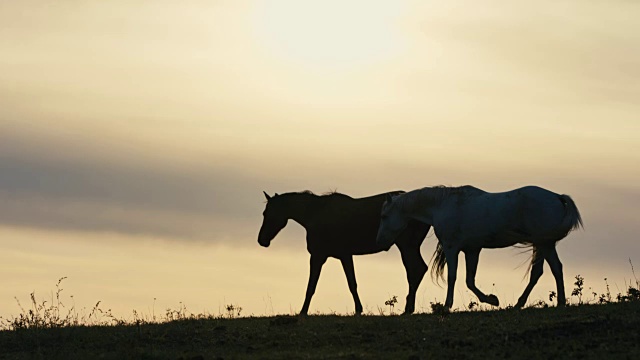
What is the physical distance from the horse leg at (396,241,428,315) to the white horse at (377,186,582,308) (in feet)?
2.41

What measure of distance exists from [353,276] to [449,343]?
270 inches

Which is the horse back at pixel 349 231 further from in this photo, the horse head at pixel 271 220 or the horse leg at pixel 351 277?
the horse head at pixel 271 220

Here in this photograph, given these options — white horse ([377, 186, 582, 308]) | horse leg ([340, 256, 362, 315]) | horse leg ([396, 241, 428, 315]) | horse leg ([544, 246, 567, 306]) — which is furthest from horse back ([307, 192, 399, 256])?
horse leg ([544, 246, 567, 306])

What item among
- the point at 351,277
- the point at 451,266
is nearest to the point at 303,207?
the point at 351,277

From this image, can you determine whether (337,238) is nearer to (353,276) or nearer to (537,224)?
(353,276)

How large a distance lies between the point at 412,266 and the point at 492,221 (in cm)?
214

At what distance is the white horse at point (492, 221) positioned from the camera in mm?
18375

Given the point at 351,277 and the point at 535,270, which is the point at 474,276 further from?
the point at 351,277

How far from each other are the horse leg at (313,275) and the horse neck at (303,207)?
91 cm

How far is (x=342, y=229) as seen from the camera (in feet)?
69.6

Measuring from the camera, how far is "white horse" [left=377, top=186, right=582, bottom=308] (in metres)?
18.4

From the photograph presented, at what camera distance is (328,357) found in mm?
13852

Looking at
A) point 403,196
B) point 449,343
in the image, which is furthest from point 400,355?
point 403,196

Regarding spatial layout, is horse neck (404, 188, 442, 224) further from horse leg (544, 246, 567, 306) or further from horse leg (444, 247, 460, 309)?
horse leg (544, 246, 567, 306)
